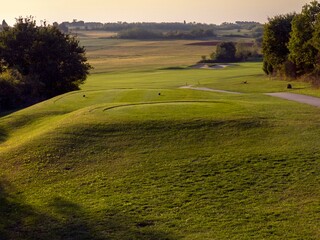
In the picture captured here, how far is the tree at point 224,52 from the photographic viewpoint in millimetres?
121000

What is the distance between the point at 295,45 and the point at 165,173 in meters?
43.4

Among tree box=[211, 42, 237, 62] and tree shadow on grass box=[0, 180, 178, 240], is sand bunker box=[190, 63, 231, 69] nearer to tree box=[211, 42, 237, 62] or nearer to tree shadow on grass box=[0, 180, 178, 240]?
tree box=[211, 42, 237, 62]

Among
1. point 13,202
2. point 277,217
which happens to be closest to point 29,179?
point 13,202

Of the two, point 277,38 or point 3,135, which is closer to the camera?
point 3,135

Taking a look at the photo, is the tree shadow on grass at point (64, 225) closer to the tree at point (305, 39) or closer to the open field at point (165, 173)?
the open field at point (165, 173)

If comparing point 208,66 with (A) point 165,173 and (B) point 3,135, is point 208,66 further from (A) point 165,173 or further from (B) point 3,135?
(A) point 165,173

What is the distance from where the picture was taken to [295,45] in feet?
189

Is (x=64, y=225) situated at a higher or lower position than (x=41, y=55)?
lower

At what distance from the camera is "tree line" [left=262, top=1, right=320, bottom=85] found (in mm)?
54500

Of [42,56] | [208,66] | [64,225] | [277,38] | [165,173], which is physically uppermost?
[277,38]

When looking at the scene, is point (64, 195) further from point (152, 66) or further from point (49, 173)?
point (152, 66)

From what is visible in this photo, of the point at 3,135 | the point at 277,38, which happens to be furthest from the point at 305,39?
the point at 3,135

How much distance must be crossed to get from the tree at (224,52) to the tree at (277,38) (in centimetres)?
5264

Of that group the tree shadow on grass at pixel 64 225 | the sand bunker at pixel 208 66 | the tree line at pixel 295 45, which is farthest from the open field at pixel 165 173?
the sand bunker at pixel 208 66
